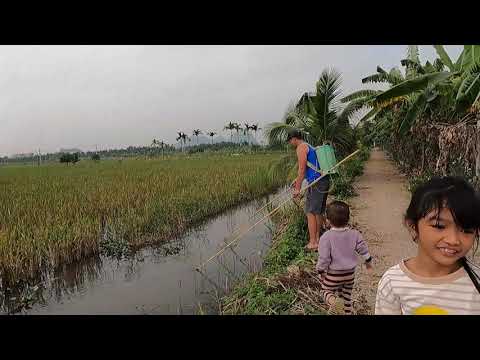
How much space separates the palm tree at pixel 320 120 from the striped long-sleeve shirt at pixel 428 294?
8256mm

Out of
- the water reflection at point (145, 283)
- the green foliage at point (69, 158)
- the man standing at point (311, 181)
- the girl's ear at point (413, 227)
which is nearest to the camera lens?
the girl's ear at point (413, 227)

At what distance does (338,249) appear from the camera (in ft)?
8.20

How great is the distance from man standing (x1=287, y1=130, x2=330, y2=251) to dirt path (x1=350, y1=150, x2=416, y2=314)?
754mm

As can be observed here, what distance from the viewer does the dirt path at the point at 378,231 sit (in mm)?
3324

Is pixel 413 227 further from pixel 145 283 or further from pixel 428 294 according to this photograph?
pixel 145 283

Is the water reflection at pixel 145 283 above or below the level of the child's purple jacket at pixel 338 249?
below

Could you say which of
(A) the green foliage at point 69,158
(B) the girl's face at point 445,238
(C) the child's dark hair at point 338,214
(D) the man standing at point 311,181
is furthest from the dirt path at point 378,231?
(A) the green foliage at point 69,158

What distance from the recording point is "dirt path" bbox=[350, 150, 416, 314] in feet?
10.9

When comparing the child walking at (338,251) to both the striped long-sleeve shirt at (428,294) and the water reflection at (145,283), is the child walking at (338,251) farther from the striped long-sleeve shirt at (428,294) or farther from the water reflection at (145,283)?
the water reflection at (145,283)

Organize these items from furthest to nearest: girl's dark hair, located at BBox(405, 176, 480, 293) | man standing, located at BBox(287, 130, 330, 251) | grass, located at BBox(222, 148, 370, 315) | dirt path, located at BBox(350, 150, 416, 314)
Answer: man standing, located at BBox(287, 130, 330, 251) < dirt path, located at BBox(350, 150, 416, 314) < grass, located at BBox(222, 148, 370, 315) < girl's dark hair, located at BBox(405, 176, 480, 293)

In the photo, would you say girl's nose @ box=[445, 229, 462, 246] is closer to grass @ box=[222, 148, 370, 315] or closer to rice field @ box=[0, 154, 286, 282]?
grass @ box=[222, 148, 370, 315]

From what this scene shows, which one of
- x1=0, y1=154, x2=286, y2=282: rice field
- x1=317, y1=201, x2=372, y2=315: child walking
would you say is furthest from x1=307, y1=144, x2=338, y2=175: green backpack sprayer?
x1=0, y1=154, x2=286, y2=282: rice field
